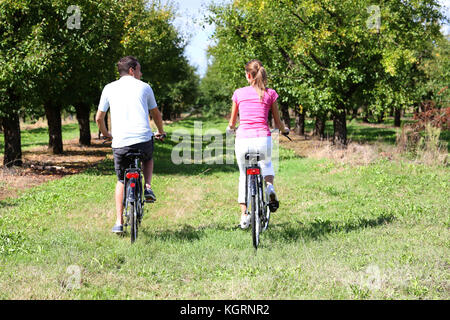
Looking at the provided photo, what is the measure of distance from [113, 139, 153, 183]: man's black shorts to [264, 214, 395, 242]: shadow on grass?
2.12 m

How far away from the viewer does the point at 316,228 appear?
709 cm

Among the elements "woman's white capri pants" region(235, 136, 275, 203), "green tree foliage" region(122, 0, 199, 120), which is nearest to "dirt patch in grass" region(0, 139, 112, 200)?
"green tree foliage" region(122, 0, 199, 120)

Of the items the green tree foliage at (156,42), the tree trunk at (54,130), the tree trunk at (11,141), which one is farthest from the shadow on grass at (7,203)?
the tree trunk at (54,130)

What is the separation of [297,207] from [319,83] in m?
10.8

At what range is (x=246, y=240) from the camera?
6.35 metres

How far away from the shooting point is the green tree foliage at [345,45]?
17297 millimetres

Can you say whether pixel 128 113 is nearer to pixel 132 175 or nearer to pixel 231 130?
pixel 132 175

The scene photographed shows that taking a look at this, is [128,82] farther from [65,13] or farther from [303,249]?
[65,13]

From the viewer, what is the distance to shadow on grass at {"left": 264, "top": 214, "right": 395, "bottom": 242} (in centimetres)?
664

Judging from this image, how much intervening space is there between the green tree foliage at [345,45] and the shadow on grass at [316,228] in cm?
1034

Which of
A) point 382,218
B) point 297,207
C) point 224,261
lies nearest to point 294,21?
point 297,207

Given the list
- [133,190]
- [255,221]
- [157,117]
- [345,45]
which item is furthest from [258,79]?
[345,45]

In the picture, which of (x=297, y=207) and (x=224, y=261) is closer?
(x=224, y=261)

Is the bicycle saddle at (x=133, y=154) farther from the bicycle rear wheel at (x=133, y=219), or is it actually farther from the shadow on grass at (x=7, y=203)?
the shadow on grass at (x=7, y=203)
